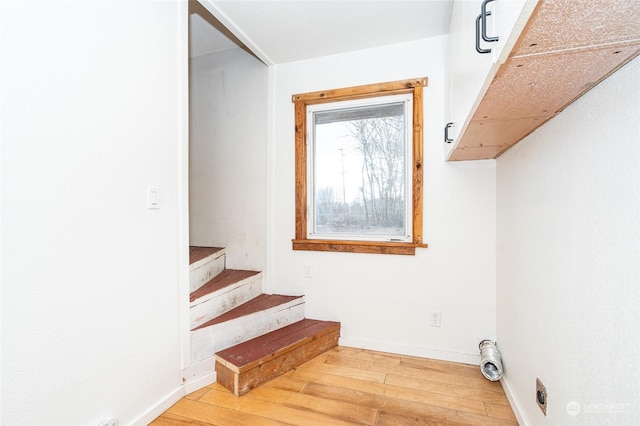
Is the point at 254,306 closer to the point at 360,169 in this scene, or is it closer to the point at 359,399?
the point at 359,399

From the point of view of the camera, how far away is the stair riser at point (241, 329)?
1.78 m

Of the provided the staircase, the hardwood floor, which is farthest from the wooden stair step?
the hardwood floor

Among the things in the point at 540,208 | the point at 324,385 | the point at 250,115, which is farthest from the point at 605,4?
the point at 250,115

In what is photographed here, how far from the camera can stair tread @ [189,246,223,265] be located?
89.3 inches

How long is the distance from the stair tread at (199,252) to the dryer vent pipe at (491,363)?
2035 millimetres

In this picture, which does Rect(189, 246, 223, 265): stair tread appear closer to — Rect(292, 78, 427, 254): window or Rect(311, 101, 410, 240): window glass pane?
Rect(292, 78, 427, 254): window

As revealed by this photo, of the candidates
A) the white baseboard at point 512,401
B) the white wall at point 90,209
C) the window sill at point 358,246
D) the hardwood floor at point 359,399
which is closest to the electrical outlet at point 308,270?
the window sill at point 358,246

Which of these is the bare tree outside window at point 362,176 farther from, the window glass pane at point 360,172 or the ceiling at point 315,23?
the ceiling at point 315,23

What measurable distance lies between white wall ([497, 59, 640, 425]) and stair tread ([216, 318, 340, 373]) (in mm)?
1254

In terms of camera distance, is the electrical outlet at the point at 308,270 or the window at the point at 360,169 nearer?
the window at the point at 360,169

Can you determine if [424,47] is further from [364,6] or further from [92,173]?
[92,173]

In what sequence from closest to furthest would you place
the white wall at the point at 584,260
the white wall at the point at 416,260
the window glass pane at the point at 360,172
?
the white wall at the point at 584,260
the white wall at the point at 416,260
the window glass pane at the point at 360,172

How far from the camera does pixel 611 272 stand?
2.68 ft

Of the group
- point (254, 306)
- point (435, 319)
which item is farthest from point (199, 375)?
point (435, 319)
